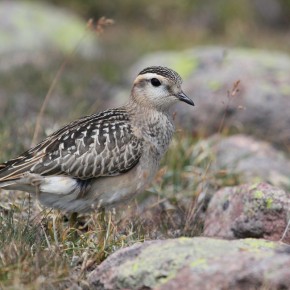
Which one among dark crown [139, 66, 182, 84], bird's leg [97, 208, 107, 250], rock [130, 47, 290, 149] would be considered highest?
dark crown [139, 66, 182, 84]

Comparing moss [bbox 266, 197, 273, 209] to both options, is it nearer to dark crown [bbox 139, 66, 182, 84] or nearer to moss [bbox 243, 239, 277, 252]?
dark crown [bbox 139, 66, 182, 84]

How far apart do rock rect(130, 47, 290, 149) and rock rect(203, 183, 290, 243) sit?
14.5 feet

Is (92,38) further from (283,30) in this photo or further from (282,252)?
(282,252)

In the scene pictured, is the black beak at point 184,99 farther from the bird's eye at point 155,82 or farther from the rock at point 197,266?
the rock at point 197,266

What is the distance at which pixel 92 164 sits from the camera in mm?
7551

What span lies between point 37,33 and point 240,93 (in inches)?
317

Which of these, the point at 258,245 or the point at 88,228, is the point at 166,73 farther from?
the point at 258,245

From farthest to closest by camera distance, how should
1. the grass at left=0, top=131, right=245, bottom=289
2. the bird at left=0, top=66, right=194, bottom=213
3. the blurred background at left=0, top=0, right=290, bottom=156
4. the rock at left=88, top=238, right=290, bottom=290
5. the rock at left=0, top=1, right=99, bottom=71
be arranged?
the rock at left=0, top=1, right=99, bottom=71
the blurred background at left=0, top=0, right=290, bottom=156
the bird at left=0, top=66, right=194, bottom=213
the grass at left=0, top=131, right=245, bottom=289
the rock at left=88, top=238, right=290, bottom=290

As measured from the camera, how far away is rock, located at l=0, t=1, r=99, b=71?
18.7m

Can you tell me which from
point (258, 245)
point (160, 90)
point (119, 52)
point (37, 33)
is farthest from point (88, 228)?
point (37, 33)

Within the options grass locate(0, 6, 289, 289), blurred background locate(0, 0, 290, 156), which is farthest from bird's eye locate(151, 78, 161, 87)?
blurred background locate(0, 0, 290, 156)

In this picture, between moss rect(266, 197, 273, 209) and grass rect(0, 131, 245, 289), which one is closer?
grass rect(0, 131, 245, 289)

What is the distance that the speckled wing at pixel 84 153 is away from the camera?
7.51m

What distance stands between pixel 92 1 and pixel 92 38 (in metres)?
4.56
